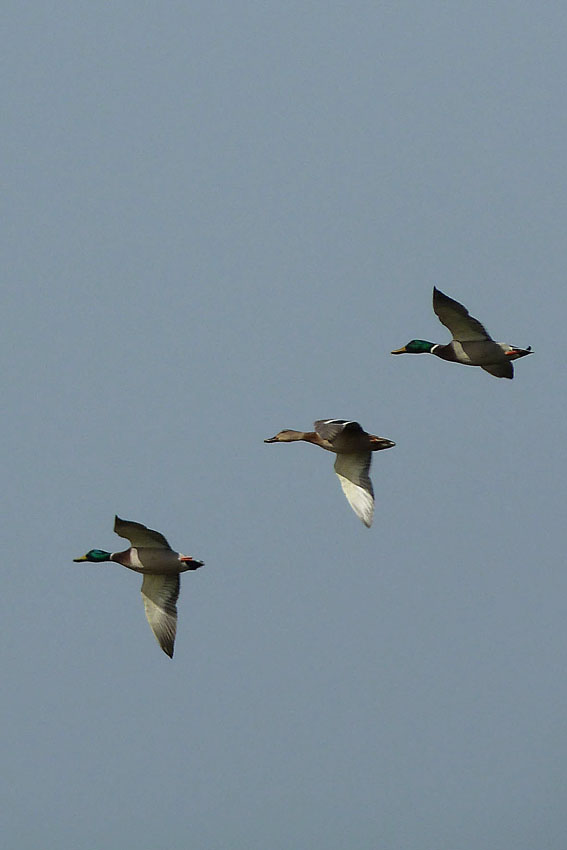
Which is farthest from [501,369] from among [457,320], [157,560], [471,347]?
[157,560]

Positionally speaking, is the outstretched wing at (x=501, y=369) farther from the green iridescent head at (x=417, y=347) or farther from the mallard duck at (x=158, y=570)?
Answer: the mallard duck at (x=158, y=570)

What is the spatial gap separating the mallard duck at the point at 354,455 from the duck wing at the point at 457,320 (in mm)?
3303

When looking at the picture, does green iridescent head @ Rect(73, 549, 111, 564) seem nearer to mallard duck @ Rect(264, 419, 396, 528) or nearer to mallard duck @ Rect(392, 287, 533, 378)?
mallard duck @ Rect(264, 419, 396, 528)

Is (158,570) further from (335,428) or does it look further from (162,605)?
(335,428)

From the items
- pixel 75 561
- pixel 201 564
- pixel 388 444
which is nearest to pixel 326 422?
pixel 388 444

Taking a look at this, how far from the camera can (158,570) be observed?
45.6 metres

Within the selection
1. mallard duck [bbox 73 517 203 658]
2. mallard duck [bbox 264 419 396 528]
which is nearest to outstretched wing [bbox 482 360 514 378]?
mallard duck [bbox 264 419 396 528]

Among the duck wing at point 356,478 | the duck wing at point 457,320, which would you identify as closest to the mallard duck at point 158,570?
the duck wing at point 356,478

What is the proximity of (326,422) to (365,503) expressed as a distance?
85.1 inches

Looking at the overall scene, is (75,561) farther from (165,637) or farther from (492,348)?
(492,348)

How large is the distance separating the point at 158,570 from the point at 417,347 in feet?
30.9

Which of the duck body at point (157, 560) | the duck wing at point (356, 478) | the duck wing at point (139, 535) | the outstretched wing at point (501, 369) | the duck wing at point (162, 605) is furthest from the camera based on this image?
the outstretched wing at point (501, 369)

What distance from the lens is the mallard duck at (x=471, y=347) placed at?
1813 inches

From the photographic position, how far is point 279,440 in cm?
4994
